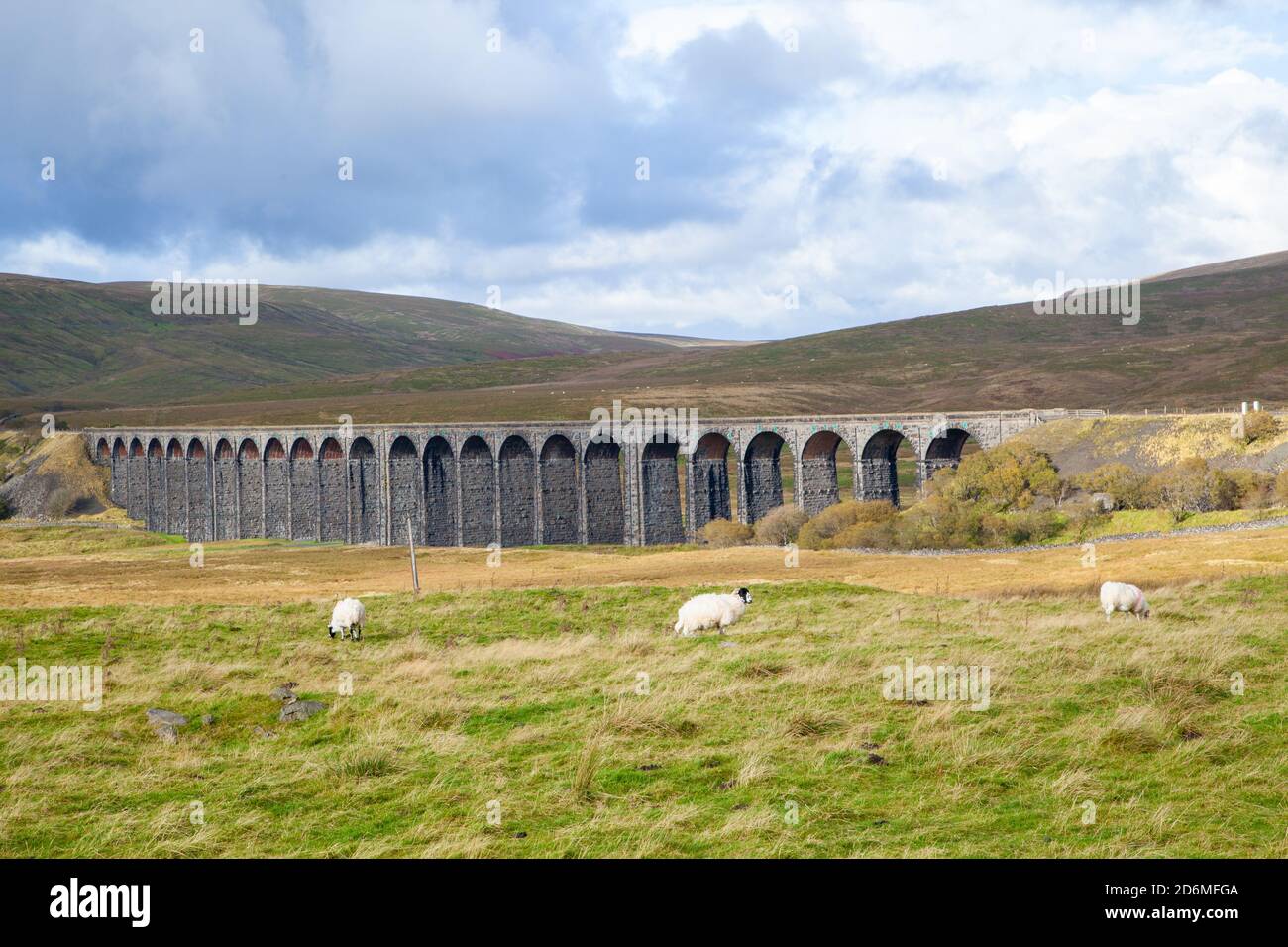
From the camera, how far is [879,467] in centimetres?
6675

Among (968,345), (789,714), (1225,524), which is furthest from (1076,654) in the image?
(968,345)

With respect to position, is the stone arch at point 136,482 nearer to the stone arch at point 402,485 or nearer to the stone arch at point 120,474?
the stone arch at point 120,474

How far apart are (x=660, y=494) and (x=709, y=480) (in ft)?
12.8

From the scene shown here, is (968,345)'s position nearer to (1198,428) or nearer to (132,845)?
(1198,428)

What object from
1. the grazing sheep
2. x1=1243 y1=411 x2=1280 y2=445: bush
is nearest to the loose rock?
the grazing sheep

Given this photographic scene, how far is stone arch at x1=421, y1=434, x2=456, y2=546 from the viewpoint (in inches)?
3460

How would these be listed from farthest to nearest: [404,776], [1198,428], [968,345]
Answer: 1. [968,345]
2. [1198,428]
3. [404,776]

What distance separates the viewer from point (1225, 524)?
4575cm

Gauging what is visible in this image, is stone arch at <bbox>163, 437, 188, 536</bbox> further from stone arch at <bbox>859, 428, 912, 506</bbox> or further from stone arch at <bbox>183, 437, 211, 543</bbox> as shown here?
stone arch at <bbox>859, 428, 912, 506</bbox>

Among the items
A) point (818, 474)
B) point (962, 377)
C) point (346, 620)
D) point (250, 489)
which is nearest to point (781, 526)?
point (818, 474)

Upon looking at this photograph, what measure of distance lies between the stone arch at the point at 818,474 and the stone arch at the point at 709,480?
825 cm

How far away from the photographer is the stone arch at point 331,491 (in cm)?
9356

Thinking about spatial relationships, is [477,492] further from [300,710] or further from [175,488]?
[300,710]
